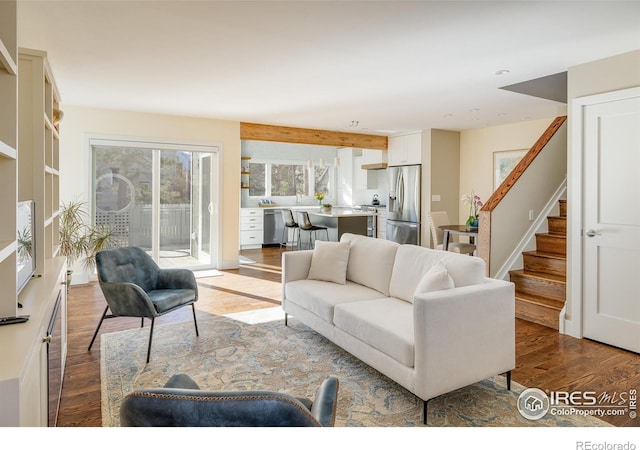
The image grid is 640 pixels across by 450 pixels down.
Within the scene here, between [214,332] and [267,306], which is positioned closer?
[214,332]

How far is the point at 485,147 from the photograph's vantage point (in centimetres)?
729

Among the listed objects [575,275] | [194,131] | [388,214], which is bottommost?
[575,275]

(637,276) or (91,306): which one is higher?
(637,276)

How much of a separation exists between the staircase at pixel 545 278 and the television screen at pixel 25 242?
4.09 meters

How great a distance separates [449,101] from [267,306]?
133 inches

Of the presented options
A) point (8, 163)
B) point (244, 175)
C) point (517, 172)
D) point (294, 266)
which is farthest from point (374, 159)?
point (8, 163)

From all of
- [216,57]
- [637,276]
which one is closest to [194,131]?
[216,57]

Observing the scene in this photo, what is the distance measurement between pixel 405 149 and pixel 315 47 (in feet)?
→ 16.3

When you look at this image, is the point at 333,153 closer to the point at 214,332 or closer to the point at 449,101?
the point at 449,101

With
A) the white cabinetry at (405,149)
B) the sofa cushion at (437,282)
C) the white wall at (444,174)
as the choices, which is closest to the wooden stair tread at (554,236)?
the sofa cushion at (437,282)

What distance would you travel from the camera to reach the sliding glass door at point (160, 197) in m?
5.82

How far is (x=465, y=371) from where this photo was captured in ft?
7.57

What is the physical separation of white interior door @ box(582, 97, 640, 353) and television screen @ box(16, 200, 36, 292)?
13.3ft

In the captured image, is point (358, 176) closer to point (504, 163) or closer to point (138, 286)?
point (504, 163)
